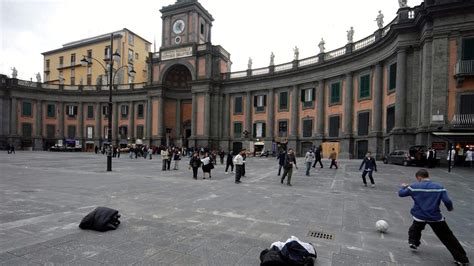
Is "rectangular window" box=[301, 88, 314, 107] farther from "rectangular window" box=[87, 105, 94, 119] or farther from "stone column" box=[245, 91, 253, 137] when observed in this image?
"rectangular window" box=[87, 105, 94, 119]

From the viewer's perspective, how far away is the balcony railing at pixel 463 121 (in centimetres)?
1988

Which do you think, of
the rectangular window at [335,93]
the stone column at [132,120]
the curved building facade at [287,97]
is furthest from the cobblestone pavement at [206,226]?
the stone column at [132,120]

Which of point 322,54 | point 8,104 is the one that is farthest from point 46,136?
point 322,54

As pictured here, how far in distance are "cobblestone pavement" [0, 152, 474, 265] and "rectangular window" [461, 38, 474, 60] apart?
15.8m

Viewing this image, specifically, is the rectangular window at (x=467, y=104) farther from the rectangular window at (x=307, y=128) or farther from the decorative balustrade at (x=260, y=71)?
the decorative balustrade at (x=260, y=71)

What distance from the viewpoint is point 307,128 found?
35.9 metres

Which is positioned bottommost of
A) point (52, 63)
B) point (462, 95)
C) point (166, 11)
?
point (462, 95)

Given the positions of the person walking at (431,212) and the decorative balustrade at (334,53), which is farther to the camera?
the decorative balustrade at (334,53)

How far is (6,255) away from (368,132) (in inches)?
1197

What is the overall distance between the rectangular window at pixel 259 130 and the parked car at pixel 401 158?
1941cm

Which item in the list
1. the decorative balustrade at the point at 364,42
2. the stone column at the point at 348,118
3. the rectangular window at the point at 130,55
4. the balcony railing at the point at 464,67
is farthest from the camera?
the rectangular window at the point at 130,55

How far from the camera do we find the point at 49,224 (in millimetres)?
5434

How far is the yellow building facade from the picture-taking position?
182 ft

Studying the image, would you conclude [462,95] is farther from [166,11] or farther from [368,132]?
[166,11]
